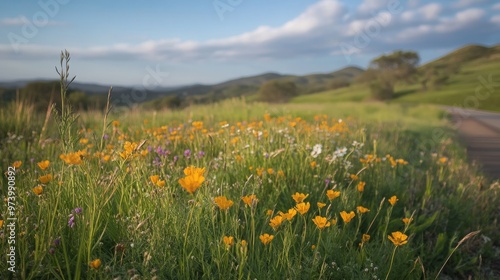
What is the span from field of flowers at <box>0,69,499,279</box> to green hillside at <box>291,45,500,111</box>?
161ft

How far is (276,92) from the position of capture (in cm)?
6919

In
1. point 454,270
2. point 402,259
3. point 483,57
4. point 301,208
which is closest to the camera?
point 301,208

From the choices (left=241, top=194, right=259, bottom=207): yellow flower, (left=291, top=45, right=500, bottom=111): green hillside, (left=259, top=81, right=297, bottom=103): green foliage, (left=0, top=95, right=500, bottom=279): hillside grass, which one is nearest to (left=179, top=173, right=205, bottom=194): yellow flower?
(left=0, top=95, right=500, bottom=279): hillside grass

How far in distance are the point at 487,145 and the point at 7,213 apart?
13533mm

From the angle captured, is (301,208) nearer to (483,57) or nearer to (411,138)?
(411,138)

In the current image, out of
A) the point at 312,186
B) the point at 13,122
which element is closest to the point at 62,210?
the point at 312,186

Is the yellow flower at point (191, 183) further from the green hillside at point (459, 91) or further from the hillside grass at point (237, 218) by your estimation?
the green hillside at point (459, 91)

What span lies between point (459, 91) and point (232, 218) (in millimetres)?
71462

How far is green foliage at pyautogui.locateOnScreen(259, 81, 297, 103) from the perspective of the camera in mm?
68625

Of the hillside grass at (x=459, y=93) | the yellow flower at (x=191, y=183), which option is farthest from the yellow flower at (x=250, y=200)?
the hillside grass at (x=459, y=93)

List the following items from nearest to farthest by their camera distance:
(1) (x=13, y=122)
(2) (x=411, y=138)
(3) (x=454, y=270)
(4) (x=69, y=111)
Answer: (4) (x=69, y=111)
(3) (x=454, y=270)
(1) (x=13, y=122)
(2) (x=411, y=138)

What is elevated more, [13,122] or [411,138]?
[13,122]

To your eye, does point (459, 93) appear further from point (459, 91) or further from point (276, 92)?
point (276, 92)

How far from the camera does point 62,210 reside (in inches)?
109
